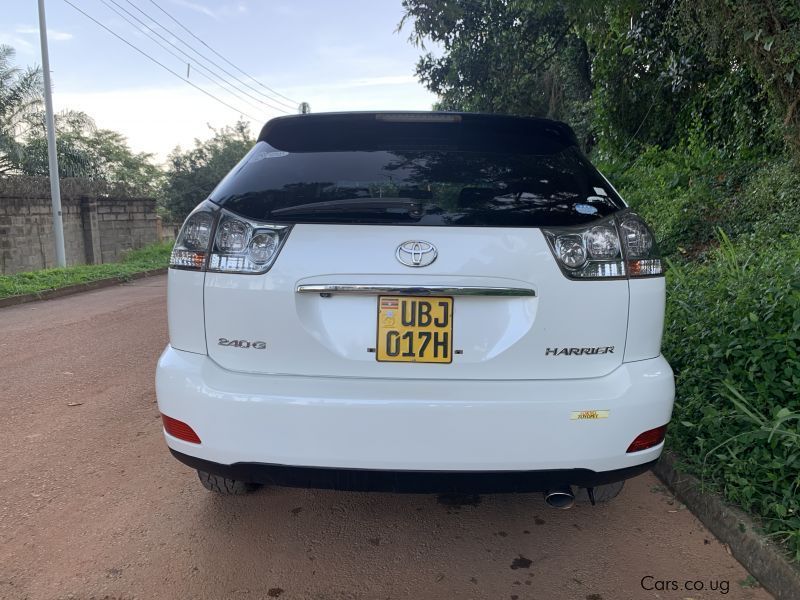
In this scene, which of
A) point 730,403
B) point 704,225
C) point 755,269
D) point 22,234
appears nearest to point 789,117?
A: point 704,225

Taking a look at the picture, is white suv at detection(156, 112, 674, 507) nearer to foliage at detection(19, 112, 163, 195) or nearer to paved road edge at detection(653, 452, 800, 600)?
paved road edge at detection(653, 452, 800, 600)

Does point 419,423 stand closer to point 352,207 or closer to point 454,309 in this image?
point 454,309

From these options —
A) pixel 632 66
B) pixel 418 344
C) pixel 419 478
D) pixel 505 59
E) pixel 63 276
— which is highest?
pixel 505 59

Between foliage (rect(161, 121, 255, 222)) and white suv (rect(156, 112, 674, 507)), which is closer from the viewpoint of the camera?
white suv (rect(156, 112, 674, 507))

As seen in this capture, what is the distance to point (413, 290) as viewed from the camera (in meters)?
1.72

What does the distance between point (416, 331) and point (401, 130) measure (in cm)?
82

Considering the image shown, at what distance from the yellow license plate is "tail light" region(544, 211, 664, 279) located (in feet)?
1.31

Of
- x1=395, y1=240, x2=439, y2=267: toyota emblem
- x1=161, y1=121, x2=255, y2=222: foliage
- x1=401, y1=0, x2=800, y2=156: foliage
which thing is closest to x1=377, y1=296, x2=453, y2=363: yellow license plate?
x1=395, y1=240, x2=439, y2=267: toyota emblem

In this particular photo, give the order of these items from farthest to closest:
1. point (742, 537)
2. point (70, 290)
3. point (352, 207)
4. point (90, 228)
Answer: point (90, 228), point (70, 290), point (742, 537), point (352, 207)

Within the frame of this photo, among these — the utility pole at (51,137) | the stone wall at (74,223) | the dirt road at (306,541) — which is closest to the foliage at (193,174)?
the stone wall at (74,223)

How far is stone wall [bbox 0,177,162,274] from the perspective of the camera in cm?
1308

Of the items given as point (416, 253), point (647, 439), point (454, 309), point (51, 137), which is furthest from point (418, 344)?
point (51, 137)

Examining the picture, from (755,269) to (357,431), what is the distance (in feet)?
9.08

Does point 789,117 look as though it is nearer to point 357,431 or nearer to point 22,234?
point 357,431
